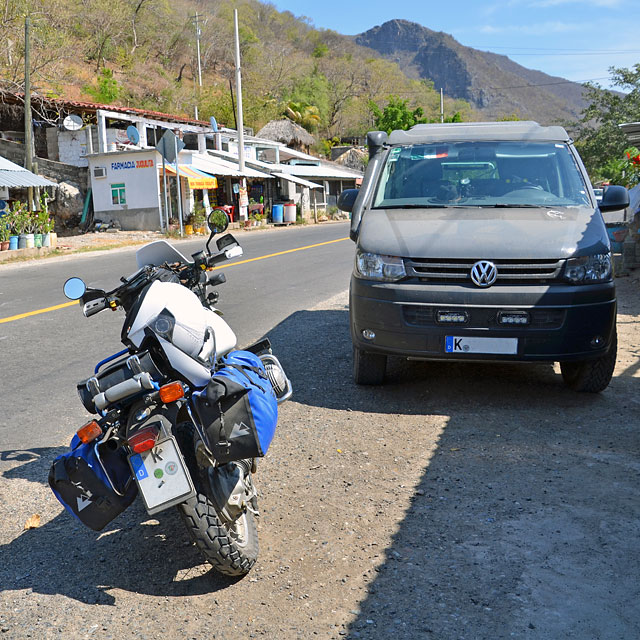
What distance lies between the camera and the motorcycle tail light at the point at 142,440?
2764 mm

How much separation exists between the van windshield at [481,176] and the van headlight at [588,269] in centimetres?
78

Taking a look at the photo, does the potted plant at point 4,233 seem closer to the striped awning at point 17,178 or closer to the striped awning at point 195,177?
the striped awning at point 17,178

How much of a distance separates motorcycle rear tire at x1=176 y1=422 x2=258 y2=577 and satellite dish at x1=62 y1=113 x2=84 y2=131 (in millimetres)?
32501

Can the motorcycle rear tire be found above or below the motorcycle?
below

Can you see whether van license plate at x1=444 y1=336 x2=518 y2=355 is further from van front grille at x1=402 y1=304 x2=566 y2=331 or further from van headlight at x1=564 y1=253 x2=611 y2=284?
van headlight at x1=564 y1=253 x2=611 y2=284

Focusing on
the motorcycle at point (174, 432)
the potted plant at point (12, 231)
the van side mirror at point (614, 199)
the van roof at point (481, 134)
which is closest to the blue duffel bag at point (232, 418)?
the motorcycle at point (174, 432)

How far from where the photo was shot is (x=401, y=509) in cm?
373

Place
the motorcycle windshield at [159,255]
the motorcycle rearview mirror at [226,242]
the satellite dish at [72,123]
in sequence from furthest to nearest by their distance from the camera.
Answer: the satellite dish at [72,123], the motorcycle rearview mirror at [226,242], the motorcycle windshield at [159,255]

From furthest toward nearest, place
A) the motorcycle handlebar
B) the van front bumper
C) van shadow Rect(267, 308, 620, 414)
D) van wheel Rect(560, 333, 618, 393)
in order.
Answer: van shadow Rect(267, 308, 620, 414) → van wheel Rect(560, 333, 618, 393) → the van front bumper → the motorcycle handlebar

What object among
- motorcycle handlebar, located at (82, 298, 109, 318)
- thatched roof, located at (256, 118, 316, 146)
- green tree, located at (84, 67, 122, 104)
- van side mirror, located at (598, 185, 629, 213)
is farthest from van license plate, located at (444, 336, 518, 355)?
thatched roof, located at (256, 118, 316, 146)

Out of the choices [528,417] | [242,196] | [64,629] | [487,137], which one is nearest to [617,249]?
[487,137]

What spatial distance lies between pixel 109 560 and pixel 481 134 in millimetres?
4731

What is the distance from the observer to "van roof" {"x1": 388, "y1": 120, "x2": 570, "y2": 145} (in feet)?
20.7

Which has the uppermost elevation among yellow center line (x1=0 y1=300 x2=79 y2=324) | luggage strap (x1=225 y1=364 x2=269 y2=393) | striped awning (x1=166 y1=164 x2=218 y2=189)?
striped awning (x1=166 y1=164 x2=218 y2=189)
